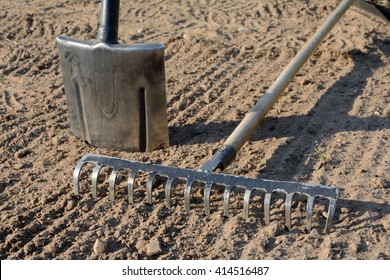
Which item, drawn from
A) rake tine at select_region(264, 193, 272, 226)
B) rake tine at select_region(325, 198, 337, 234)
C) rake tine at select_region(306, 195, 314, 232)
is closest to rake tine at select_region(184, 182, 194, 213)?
rake tine at select_region(264, 193, 272, 226)

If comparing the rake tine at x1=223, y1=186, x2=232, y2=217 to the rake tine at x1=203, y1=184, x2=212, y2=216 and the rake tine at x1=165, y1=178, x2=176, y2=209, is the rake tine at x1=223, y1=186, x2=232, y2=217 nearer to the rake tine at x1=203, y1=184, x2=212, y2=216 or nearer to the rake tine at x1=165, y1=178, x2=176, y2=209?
the rake tine at x1=203, y1=184, x2=212, y2=216

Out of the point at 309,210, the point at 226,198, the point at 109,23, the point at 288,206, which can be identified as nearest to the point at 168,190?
the point at 226,198

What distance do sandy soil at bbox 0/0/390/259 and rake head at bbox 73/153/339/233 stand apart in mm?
85

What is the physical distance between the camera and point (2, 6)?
6641 mm

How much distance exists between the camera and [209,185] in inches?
133

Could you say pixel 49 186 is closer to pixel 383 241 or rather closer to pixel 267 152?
pixel 267 152

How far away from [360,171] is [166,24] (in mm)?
3017

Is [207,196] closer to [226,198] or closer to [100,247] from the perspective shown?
[226,198]

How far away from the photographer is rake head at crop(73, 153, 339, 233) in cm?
326

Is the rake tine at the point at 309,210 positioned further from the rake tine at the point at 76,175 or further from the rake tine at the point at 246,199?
the rake tine at the point at 76,175

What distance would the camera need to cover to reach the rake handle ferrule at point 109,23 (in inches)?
154

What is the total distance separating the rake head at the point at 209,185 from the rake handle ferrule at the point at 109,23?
732 mm

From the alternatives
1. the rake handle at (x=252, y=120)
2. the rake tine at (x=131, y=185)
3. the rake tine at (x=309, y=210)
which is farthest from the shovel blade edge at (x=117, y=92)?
the rake tine at (x=309, y=210)
